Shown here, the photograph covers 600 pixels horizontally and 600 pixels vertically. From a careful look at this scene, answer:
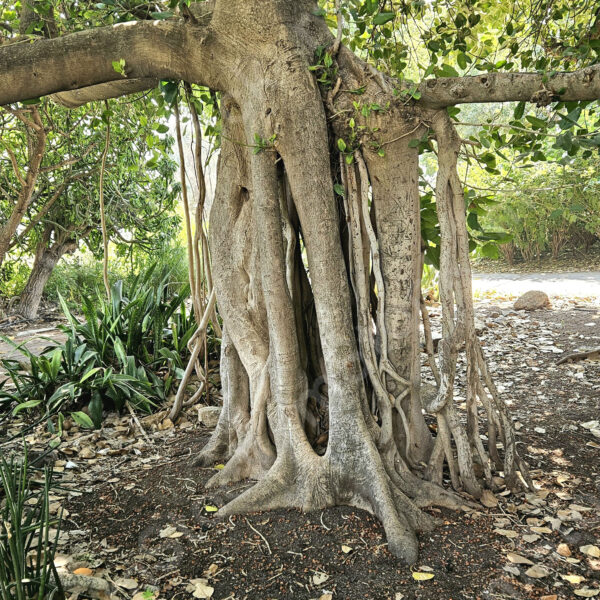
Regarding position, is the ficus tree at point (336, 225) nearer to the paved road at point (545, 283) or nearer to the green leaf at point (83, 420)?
the green leaf at point (83, 420)

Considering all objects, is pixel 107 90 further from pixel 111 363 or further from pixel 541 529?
pixel 541 529

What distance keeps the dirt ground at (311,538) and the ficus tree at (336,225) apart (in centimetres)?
16

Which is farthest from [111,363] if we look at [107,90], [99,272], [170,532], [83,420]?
[99,272]

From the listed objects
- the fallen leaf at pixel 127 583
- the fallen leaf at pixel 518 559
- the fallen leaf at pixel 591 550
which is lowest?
the fallen leaf at pixel 591 550

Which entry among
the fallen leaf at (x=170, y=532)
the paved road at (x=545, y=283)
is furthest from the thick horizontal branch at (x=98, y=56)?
the paved road at (x=545, y=283)

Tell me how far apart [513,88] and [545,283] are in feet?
28.3

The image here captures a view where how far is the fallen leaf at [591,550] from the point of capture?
2287 millimetres

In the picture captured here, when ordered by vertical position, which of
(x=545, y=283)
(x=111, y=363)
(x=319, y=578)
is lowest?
(x=319, y=578)

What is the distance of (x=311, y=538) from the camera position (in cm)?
244

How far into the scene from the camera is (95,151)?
7.87 m

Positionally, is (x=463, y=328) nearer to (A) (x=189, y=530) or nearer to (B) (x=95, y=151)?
(A) (x=189, y=530)

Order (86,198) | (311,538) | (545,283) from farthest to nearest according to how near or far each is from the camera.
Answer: (545,283), (86,198), (311,538)

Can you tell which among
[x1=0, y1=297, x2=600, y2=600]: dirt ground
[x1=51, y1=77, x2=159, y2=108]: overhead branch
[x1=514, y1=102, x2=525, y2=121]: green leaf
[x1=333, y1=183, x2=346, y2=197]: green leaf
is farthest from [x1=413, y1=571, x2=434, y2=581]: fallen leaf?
[x1=51, y1=77, x2=159, y2=108]: overhead branch

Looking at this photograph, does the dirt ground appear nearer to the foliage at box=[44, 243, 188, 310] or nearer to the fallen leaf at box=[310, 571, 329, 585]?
the fallen leaf at box=[310, 571, 329, 585]
